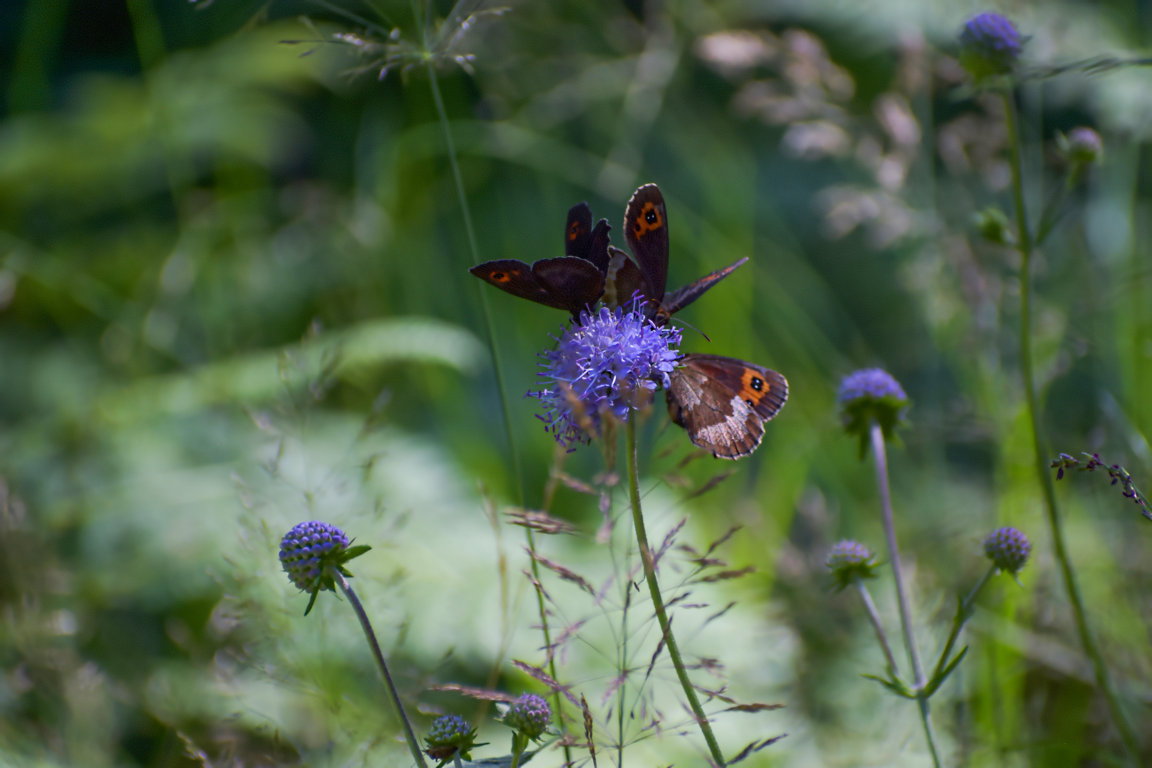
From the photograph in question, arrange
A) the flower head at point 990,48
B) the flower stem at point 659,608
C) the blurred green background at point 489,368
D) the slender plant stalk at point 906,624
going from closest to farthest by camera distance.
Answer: the flower stem at point 659,608 < the slender plant stalk at point 906,624 < the flower head at point 990,48 < the blurred green background at point 489,368

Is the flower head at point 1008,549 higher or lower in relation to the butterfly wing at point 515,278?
lower

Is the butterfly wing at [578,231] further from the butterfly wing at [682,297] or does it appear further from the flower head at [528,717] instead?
the flower head at [528,717]

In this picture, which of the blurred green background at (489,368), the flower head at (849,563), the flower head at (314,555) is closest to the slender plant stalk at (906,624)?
the flower head at (849,563)

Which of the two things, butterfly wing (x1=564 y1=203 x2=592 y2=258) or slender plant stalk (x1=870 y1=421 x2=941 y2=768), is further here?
butterfly wing (x1=564 y1=203 x2=592 y2=258)

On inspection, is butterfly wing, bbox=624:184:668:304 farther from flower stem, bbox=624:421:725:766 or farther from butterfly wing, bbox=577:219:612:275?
flower stem, bbox=624:421:725:766

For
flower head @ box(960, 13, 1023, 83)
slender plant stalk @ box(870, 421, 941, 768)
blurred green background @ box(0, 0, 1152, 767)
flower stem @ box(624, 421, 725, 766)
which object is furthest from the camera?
blurred green background @ box(0, 0, 1152, 767)

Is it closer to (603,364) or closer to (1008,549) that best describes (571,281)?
(603,364)

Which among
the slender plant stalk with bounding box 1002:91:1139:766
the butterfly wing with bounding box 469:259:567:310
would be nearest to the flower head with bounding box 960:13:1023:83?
the slender plant stalk with bounding box 1002:91:1139:766
